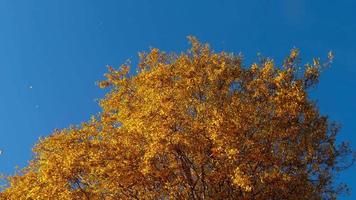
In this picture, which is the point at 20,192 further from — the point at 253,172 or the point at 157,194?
the point at 253,172

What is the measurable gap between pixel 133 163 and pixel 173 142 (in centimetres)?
321

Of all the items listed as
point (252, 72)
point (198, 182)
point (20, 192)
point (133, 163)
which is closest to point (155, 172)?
point (133, 163)

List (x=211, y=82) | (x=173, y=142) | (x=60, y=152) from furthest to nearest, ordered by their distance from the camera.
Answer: (x=211, y=82)
(x=60, y=152)
(x=173, y=142)

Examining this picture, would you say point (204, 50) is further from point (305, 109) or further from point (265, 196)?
point (265, 196)

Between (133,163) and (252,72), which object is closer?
(133,163)

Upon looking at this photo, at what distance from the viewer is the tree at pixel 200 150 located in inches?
1271

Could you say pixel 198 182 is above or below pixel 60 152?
below

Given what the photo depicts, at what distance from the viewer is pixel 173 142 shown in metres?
32.0

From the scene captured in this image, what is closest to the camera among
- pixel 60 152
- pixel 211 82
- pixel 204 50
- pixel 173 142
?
pixel 173 142

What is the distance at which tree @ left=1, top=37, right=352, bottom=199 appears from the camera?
1271 inches

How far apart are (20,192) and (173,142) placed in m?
11.6

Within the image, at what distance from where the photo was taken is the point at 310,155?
3562 cm

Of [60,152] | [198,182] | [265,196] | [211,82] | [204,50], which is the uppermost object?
[204,50]

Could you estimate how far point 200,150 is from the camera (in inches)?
1318
